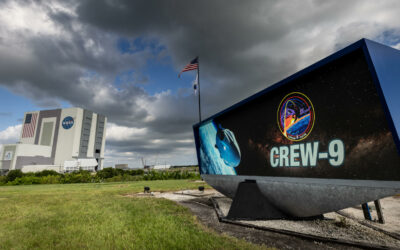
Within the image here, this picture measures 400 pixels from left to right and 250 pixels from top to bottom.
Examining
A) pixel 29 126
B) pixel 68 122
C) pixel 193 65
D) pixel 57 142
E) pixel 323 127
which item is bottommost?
pixel 323 127

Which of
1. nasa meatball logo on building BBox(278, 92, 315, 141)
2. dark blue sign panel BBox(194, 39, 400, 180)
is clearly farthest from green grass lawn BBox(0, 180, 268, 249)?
nasa meatball logo on building BBox(278, 92, 315, 141)

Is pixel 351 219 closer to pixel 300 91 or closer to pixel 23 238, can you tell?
pixel 300 91

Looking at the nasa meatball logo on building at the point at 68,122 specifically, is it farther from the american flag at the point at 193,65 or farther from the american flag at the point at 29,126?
→ the american flag at the point at 193,65

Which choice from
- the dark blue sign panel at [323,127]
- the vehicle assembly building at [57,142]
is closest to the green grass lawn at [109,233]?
the dark blue sign panel at [323,127]

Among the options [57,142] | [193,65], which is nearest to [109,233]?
[193,65]

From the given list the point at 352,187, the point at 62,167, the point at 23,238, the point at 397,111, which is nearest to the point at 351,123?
the point at 397,111

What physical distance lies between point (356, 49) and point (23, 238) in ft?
30.2

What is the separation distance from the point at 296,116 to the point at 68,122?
106m

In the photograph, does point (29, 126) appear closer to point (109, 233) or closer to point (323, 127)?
point (109, 233)

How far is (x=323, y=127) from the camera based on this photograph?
4.85 meters

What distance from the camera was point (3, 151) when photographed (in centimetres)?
8938

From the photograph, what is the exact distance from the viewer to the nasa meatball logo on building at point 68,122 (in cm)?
9174

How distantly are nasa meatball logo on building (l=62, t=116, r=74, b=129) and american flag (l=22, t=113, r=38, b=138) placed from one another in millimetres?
16244

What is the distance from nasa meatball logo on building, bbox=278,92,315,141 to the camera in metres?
Answer: 5.23
